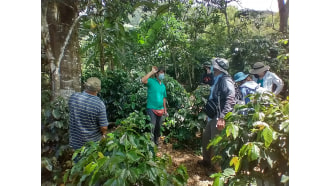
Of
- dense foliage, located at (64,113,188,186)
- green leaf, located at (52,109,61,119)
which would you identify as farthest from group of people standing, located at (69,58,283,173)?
dense foliage, located at (64,113,188,186)

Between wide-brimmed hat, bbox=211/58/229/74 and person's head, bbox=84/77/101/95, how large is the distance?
890 mm

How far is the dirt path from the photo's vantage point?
184 centimetres

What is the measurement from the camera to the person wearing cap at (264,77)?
1.71 meters

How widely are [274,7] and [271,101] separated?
2.20 ft

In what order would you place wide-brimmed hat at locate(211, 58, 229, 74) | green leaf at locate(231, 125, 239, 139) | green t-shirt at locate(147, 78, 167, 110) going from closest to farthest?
green leaf at locate(231, 125, 239, 139) → wide-brimmed hat at locate(211, 58, 229, 74) → green t-shirt at locate(147, 78, 167, 110)

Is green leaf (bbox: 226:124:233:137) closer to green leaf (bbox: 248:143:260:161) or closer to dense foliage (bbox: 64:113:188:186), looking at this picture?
green leaf (bbox: 248:143:260:161)

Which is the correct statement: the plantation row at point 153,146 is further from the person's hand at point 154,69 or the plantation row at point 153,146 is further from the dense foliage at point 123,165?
the person's hand at point 154,69

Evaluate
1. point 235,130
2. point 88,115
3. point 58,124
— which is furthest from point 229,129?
point 58,124

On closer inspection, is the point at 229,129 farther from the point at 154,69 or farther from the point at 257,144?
the point at 154,69

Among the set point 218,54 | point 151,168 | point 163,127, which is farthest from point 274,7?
point 151,168

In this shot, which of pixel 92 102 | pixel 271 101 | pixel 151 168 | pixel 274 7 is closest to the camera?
pixel 151 168
